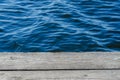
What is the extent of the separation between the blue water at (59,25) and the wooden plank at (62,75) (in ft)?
6.73

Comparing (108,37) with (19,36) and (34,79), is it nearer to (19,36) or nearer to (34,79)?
(19,36)

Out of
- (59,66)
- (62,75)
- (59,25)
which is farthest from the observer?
(59,25)

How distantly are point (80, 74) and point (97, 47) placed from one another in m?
2.25

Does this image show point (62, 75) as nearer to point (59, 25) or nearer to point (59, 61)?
point (59, 61)

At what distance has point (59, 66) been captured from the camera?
3.24 metres

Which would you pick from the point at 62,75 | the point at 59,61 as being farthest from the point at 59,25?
the point at 62,75

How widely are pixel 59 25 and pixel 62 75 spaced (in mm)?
2964

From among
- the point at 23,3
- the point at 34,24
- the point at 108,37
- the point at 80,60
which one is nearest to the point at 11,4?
the point at 23,3

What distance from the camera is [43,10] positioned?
22.2ft

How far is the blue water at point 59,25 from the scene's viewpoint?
5.36 meters

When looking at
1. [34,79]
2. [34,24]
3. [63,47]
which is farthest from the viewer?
[34,24]

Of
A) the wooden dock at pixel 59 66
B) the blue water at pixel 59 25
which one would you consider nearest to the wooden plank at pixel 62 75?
the wooden dock at pixel 59 66

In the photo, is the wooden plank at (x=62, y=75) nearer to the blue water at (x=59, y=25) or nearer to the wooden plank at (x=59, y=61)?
the wooden plank at (x=59, y=61)

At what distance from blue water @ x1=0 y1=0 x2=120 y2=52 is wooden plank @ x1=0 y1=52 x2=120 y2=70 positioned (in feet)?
5.77
